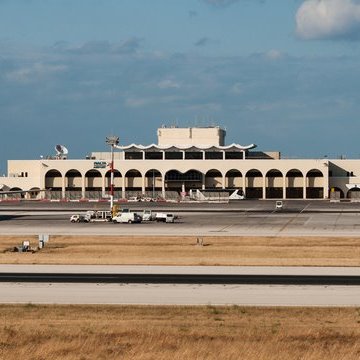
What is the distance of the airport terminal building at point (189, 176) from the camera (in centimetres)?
19100

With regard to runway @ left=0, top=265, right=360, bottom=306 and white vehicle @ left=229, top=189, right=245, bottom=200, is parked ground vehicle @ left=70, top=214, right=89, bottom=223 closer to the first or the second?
runway @ left=0, top=265, right=360, bottom=306

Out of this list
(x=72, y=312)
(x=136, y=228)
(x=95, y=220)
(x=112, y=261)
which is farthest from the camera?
(x=95, y=220)

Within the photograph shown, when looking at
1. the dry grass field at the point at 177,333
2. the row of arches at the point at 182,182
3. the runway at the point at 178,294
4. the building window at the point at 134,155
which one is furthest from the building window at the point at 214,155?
the dry grass field at the point at 177,333

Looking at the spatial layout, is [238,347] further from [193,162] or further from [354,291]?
[193,162]

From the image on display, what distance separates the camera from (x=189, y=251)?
67625 millimetres

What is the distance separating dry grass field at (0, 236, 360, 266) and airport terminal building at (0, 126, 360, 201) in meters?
111

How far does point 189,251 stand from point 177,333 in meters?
35.8

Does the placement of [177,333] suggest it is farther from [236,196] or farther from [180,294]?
[236,196]

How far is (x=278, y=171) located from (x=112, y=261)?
135 m

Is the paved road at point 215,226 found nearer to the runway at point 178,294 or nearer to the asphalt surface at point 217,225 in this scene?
the asphalt surface at point 217,225

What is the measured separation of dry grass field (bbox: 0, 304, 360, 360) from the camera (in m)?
28.0

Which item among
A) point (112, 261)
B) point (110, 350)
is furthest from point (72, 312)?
point (112, 261)

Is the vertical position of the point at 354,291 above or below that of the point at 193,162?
below

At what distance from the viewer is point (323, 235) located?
277ft
